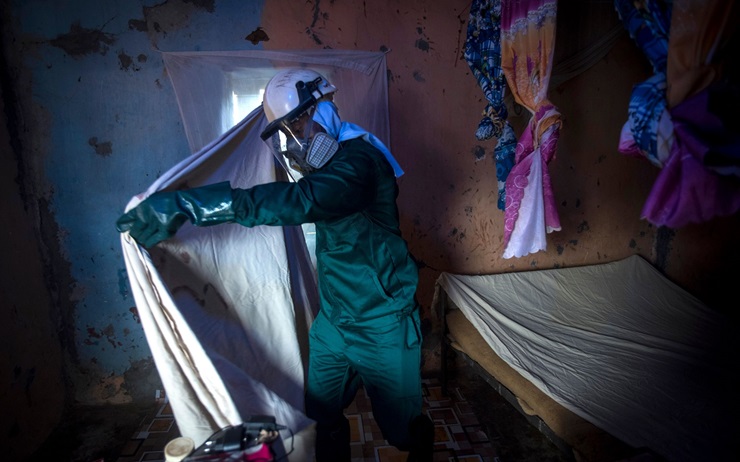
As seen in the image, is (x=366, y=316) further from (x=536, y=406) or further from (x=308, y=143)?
(x=536, y=406)

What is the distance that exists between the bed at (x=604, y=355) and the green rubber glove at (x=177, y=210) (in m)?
1.54

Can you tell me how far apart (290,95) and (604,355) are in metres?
1.99

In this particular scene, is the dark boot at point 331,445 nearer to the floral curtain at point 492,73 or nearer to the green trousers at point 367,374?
the green trousers at point 367,374

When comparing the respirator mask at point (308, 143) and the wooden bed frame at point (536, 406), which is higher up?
the respirator mask at point (308, 143)

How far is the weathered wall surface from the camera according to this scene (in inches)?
85.9

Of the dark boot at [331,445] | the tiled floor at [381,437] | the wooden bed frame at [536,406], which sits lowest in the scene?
the tiled floor at [381,437]

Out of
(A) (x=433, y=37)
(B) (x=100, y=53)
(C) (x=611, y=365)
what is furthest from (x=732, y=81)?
(B) (x=100, y=53)

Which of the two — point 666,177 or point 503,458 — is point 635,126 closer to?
point 666,177

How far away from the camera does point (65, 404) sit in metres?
2.46

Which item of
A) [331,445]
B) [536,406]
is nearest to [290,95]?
[331,445]

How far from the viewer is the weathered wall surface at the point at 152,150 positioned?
218 cm

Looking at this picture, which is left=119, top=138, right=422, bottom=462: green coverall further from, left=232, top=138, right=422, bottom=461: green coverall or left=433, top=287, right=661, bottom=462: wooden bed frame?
left=433, top=287, right=661, bottom=462: wooden bed frame

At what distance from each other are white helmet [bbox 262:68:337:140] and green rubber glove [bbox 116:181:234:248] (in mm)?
467

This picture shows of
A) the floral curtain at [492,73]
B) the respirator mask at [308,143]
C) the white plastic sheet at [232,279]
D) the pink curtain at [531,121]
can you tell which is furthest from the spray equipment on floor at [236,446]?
the floral curtain at [492,73]
